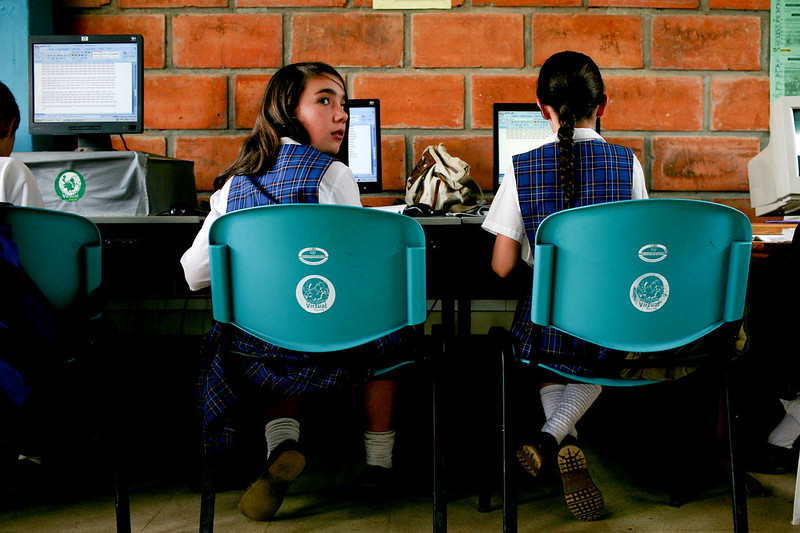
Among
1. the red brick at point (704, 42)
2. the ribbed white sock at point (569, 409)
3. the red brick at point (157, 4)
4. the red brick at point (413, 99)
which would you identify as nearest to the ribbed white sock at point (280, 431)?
the ribbed white sock at point (569, 409)

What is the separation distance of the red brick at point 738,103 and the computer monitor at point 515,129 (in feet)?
2.00

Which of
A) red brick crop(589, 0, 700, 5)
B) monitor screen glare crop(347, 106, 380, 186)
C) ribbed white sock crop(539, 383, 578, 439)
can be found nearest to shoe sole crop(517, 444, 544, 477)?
ribbed white sock crop(539, 383, 578, 439)

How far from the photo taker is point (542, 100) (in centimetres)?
128

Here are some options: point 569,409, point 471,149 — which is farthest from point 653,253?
point 471,149

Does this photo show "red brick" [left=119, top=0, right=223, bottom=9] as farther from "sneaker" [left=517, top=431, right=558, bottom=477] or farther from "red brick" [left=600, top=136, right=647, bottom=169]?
"sneaker" [left=517, top=431, right=558, bottom=477]

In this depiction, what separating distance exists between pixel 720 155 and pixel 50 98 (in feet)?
7.43

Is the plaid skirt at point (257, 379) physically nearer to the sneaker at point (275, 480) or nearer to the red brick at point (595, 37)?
the sneaker at point (275, 480)

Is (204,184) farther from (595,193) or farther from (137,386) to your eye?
(595,193)

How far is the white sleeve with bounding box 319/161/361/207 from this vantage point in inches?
45.6

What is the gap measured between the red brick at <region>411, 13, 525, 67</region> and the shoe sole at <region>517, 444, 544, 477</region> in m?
1.41

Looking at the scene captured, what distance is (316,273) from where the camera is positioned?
93 centimetres

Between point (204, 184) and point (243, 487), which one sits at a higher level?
point (204, 184)

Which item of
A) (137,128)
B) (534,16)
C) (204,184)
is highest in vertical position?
(534,16)

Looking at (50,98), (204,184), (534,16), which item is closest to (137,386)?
(204,184)
